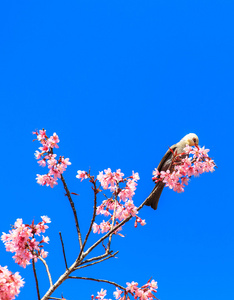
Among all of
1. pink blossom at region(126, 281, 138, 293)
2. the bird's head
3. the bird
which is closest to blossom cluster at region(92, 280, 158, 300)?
pink blossom at region(126, 281, 138, 293)

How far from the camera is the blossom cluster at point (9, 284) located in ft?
12.4

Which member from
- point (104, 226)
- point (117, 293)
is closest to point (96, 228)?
point (104, 226)

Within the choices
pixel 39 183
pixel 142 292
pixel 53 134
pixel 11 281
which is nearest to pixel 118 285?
pixel 142 292

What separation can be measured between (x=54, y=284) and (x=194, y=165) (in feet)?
8.29

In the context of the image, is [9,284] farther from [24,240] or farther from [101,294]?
[101,294]

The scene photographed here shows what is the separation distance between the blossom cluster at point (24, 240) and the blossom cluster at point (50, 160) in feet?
1.81

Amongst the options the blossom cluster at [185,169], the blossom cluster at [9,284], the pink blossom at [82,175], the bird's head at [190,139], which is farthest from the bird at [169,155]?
the blossom cluster at [9,284]

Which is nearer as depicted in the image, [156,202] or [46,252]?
[46,252]

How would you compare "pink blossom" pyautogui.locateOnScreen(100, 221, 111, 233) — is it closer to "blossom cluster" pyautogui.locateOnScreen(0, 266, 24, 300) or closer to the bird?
the bird

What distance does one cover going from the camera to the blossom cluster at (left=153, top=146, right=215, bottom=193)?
420 cm

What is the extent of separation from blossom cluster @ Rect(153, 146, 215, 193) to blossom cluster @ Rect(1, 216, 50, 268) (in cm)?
171

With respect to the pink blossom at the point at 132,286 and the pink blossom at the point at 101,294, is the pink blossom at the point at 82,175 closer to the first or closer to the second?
the pink blossom at the point at 132,286

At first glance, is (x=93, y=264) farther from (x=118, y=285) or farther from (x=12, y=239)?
(x=12, y=239)

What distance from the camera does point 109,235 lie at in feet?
14.5
